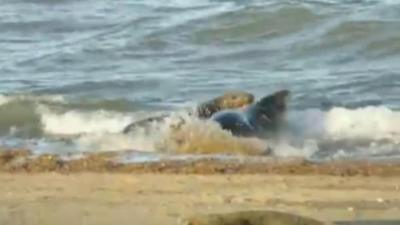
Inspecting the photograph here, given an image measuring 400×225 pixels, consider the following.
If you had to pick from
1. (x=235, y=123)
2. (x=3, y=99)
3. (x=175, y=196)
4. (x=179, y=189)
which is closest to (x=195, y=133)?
(x=235, y=123)

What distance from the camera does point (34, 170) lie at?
9477 mm

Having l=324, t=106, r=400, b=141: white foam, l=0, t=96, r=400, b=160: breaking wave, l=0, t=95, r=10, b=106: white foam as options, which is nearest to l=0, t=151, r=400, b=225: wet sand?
l=0, t=96, r=400, b=160: breaking wave

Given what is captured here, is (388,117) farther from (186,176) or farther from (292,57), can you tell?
(292,57)

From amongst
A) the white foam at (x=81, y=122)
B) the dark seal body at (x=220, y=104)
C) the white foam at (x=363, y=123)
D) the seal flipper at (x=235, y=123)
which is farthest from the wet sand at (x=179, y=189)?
the dark seal body at (x=220, y=104)

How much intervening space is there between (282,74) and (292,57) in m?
1.16

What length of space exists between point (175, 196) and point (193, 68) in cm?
762

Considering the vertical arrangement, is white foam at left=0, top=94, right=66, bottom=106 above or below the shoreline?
below

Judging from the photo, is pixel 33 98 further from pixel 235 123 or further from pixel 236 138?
pixel 236 138

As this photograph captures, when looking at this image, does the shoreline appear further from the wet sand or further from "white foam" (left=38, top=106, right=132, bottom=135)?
"white foam" (left=38, top=106, right=132, bottom=135)

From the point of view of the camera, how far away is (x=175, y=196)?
8.24 m

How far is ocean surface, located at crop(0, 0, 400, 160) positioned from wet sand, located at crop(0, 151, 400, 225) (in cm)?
77

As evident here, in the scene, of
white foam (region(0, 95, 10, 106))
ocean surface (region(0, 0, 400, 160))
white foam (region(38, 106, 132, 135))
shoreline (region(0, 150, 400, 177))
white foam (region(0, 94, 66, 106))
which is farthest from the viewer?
white foam (region(0, 94, 66, 106))

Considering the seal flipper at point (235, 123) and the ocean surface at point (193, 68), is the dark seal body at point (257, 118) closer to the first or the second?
the seal flipper at point (235, 123)

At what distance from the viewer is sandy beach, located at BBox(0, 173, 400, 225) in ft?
24.9
